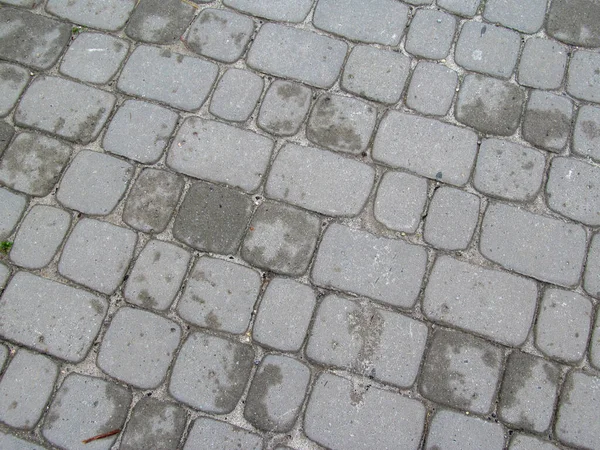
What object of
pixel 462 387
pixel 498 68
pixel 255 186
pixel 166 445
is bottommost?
pixel 166 445

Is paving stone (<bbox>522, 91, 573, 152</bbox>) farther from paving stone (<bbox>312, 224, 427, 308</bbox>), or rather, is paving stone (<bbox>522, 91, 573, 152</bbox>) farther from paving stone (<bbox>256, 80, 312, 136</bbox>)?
paving stone (<bbox>256, 80, 312, 136</bbox>)

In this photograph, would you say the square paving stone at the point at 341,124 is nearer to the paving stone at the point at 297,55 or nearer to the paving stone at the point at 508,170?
the paving stone at the point at 297,55

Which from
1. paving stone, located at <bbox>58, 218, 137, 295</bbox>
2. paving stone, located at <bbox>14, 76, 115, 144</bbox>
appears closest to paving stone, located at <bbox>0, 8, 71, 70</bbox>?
paving stone, located at <bbox>14, 76, 115, 144</bbox>

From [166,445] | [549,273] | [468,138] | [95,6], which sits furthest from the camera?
[95,6]

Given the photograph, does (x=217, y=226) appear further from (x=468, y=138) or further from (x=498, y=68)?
(x=498, y=68)

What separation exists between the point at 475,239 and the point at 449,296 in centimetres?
27

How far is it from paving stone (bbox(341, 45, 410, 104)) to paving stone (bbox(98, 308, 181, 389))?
52.8 inches

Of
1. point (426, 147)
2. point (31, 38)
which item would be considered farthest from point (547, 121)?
point (31, 38)

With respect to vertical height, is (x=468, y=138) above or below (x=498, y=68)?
below

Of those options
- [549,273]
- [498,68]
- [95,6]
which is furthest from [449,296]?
[95,6]

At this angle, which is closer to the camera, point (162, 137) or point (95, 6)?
point (162, 137)

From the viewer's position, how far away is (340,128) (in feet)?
7.84

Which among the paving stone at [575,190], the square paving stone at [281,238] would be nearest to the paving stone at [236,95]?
the square paving stone at [281,238]

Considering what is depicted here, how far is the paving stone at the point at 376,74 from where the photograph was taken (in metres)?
2.44
